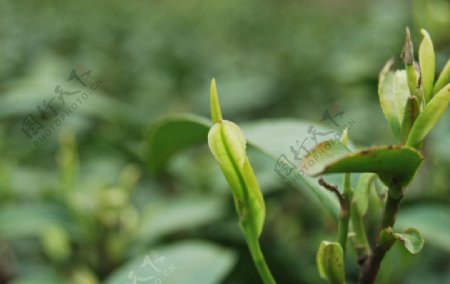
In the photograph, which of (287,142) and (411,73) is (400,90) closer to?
(411,73)

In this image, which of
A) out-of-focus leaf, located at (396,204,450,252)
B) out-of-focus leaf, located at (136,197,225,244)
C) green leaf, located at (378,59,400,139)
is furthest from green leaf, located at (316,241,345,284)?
out-of-focus leaf, located at (136,197,225,244)

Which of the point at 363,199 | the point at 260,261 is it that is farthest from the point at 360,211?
the point at 260,261

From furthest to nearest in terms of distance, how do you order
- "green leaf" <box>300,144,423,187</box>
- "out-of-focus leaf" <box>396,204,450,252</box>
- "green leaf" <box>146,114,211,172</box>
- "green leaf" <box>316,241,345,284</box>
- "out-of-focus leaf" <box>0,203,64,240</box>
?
"out-of-focus leaf" <box>0,203,64,240</box>, "out-of-focus leaf" <box>396,204,450,252</box>, "green leaf" <box>146,114,211,172</box>, "green leaf" <box>316,241,345,284</box>, "green leaf" <box>300,144,423,187</box>

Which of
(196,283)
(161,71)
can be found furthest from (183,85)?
(196,283)

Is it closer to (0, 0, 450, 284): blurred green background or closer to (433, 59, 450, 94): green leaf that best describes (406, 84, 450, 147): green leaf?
(433, 59, 450, 94): green leaf

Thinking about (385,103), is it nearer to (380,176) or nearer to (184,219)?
(380,176)
